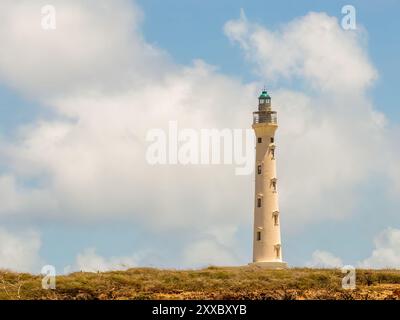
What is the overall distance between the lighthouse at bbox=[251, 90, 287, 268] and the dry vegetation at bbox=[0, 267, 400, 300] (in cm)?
2336

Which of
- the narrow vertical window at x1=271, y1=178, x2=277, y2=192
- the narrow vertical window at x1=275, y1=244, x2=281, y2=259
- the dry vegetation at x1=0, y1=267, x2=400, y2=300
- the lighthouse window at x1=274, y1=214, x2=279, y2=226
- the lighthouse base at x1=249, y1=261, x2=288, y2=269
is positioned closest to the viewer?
the dry vegetation at x1=0, y1=267, x2=400, y2=300

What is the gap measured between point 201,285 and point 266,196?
1215 inches

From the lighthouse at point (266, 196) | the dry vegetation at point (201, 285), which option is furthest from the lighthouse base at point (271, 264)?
the dry vegetation at point (201, 285)

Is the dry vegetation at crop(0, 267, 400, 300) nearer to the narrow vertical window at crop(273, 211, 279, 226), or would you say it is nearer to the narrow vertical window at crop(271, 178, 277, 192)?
the narrow vertical window at crop(273, 211, 279, 226)

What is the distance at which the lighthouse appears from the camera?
71.3 metres

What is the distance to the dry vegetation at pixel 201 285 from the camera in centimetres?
3881

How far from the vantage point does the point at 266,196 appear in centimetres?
7269

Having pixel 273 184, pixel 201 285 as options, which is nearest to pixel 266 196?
pixel 273 184

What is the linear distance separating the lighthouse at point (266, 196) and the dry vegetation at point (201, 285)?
23.4 m

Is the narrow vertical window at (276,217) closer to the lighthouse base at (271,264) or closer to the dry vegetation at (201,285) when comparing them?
the lighthouse base at (271,264)

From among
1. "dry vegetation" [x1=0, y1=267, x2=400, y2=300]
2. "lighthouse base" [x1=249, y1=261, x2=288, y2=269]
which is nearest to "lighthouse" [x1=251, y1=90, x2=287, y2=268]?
"lighthouse base" [x1=249, y1=261, x2=288, y2=269]

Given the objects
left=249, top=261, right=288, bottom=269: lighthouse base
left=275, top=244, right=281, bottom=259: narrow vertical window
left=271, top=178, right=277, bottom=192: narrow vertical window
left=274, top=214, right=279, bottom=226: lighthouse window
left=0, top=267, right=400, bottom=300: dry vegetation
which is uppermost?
left=271, top=178, right=277, bottom=192: narrow vertical window

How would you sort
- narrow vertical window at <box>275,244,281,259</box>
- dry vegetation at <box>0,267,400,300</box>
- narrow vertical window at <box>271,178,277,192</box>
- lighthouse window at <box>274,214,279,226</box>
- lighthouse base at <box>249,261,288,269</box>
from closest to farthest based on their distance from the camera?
dry vegetation at <box>0,267,400,300</box> → lighthouse base at <box>249,261,288,269</box> → narrow vertical window at <box>275,244,281,259</box> → lighthouse window at <box>274,214,279,226</box> → narrow vertical window at <box>271,178,277,192</box>
